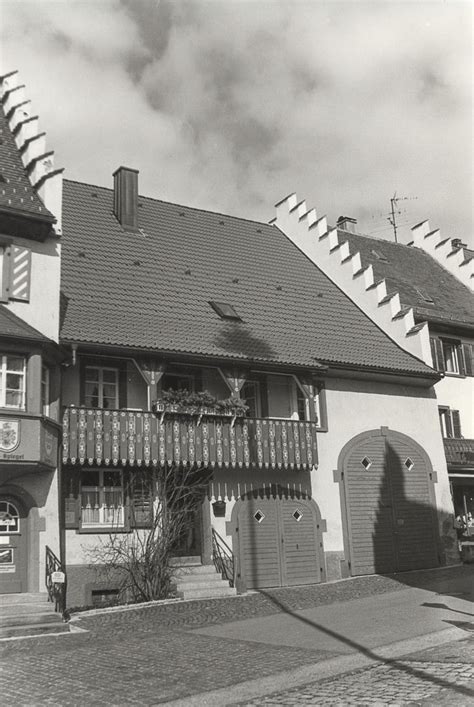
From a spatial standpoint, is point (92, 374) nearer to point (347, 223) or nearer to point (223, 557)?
point (223, 557)

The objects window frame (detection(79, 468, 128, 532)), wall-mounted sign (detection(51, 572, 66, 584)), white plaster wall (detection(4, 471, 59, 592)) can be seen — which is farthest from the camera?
window frame (detection(79, 468, 128, 532))

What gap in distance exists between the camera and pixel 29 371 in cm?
1709

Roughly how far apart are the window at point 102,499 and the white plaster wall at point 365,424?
590cm

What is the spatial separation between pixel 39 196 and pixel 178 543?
9.10 metres

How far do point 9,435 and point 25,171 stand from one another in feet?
23.4

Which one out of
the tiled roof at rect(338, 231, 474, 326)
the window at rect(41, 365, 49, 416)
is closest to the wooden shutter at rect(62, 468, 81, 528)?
the window at rect(41, 365, 49, 416)

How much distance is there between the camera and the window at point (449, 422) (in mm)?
27016

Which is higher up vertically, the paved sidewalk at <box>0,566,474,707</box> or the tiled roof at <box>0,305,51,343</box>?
the tiled roof at <box>0,305,51,343</box>

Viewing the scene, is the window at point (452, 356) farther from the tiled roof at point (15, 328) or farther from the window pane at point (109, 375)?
the tiled roof at point (15, 328)

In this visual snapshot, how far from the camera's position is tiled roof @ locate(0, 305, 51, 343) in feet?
55.0

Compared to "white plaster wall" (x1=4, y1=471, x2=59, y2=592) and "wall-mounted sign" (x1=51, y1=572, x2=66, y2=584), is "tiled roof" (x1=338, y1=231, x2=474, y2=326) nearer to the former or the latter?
"white plaster wall" (x1=4, y1=471, x2=59, y2=592)

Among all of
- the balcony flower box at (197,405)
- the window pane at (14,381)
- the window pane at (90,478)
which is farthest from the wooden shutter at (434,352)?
the window pane at (14,381)

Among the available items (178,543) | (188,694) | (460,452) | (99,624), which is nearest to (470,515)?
(460,452)

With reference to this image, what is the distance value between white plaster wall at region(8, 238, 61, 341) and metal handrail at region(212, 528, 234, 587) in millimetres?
6526
